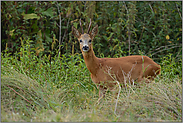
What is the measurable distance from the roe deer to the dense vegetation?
26 cm

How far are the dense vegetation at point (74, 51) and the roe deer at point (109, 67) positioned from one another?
261 mm

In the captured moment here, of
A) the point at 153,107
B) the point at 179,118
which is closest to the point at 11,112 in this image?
the point at 153,107

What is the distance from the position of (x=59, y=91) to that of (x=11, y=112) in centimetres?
89

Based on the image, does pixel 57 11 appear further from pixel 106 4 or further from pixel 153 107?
pixel 153 107

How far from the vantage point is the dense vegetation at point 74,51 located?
3.37 m

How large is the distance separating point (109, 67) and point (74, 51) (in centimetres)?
253

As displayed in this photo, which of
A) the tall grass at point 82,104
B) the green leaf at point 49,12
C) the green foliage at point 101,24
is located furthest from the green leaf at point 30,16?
the tall grass at point 82,104

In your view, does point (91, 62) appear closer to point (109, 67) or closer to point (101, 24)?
point (109, 67)

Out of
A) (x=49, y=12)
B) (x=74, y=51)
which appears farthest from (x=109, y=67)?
(x=49, y=12)

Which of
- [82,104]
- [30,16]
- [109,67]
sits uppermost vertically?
[30,16]

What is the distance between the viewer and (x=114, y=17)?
7160 mm

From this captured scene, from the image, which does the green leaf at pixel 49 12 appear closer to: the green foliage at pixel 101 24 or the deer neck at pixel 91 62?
the green foliage at pixel 101 24

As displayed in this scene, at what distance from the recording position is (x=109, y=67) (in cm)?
463

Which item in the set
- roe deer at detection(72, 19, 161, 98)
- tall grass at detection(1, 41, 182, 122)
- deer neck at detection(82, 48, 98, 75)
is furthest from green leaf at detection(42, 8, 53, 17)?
tall grass at detection(1, 41, 182, 122)
